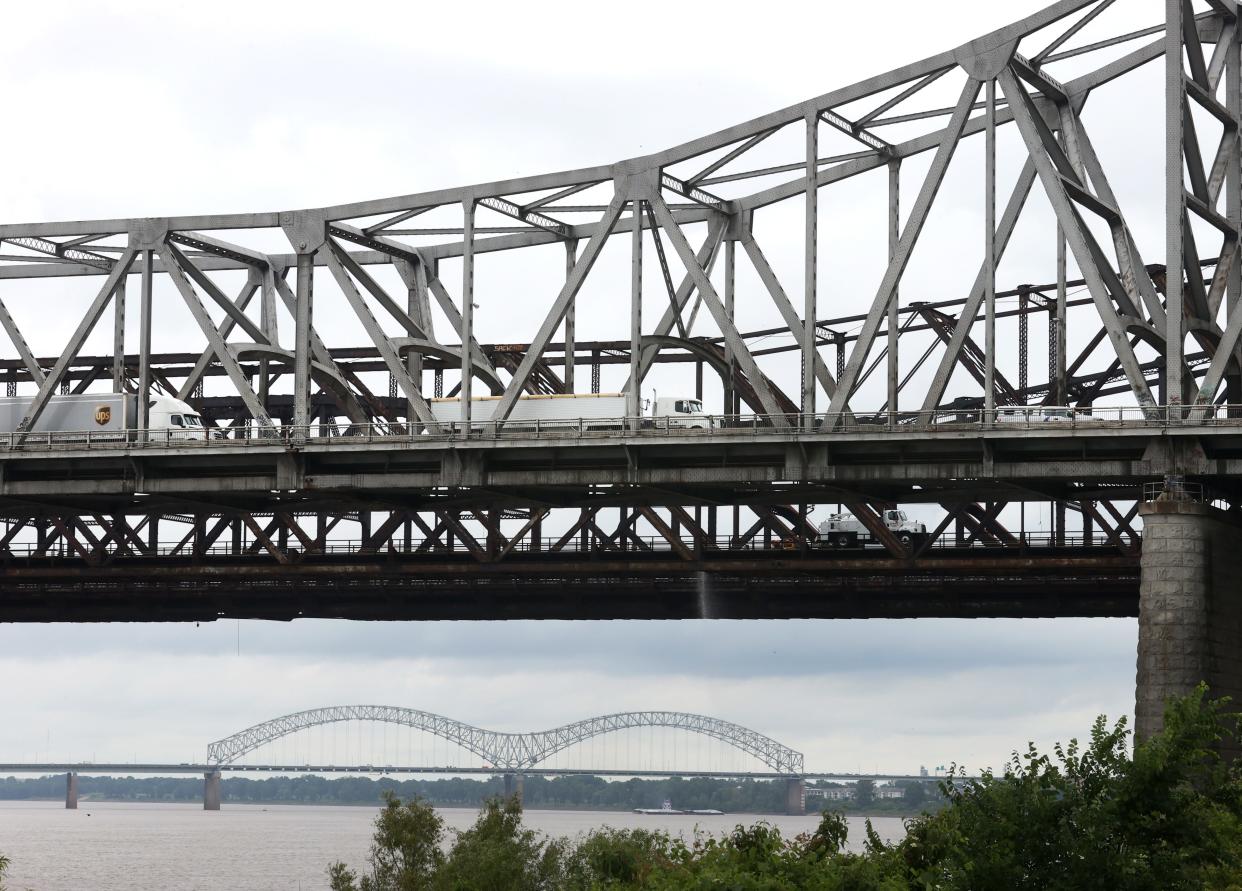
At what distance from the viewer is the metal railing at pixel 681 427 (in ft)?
207

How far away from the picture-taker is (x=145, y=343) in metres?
82.7

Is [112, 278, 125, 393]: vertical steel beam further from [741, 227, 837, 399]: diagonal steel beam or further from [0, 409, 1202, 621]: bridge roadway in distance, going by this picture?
[741, 227, 837, 399]: diagonal steel beam

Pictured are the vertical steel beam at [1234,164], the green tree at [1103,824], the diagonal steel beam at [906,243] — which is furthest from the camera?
the vertical steel beam at [1234,164]

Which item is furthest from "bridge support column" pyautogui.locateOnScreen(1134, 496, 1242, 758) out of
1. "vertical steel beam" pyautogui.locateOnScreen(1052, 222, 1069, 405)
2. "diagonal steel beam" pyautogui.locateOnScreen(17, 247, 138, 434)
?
"diagonal steel beam" pyautogui.locateOnScreen(17, 247, 138, 434)

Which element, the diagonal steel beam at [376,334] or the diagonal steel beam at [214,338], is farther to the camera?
the diagonal steel beam at [214,338]

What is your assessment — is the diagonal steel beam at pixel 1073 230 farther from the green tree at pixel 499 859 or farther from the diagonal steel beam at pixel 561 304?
the green tree at pixel 499 859

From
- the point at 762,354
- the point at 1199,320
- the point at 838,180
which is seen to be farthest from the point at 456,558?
the point at 1199,320

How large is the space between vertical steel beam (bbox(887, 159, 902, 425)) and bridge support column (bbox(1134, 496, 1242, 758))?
36.4 feet

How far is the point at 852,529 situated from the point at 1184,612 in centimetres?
2718

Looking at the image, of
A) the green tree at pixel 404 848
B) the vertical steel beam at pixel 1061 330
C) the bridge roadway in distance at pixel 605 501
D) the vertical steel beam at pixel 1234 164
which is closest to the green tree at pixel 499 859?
the green tree at pixel 404 848

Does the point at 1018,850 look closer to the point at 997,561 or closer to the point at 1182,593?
the point at 1182,593

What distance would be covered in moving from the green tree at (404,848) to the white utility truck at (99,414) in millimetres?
19881

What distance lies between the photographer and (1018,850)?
38812mm

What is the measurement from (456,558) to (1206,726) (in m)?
56.1
